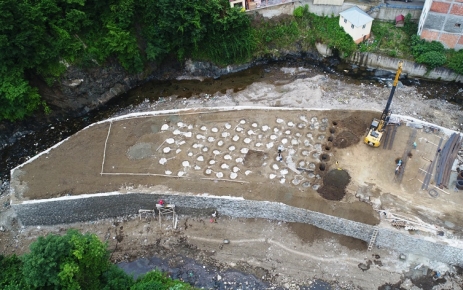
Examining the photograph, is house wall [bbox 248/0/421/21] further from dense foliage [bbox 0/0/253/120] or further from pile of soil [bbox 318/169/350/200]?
pile of soil [bbox 318/169/350/200]

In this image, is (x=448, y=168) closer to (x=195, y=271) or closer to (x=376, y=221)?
(x=376, y=221)

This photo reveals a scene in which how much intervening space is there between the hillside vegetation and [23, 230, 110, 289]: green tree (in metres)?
15.1

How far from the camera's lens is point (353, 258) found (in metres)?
26.5

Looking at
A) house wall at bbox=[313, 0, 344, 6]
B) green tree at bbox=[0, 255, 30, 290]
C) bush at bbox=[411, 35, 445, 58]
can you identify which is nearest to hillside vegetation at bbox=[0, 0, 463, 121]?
bush at bbox=[411, 35, 445, 58]

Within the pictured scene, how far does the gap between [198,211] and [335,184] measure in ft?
33.6

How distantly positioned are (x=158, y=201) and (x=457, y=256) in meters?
20.5

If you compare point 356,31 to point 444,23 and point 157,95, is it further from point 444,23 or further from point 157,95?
point 157,95

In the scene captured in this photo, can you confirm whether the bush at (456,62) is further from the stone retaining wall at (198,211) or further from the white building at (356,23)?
the stone retaining wall at (198,211)

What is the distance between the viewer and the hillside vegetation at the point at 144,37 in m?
30.2

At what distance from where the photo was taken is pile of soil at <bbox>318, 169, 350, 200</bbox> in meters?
27.4

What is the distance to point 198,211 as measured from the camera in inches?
1136

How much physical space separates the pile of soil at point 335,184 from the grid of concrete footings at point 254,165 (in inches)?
2.8

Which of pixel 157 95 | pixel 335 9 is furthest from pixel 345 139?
pixel 157 95

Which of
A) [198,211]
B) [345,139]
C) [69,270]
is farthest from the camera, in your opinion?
[345,139]
